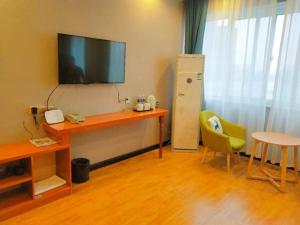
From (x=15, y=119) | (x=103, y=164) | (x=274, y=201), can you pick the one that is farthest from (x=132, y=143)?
(x=274, y=201)

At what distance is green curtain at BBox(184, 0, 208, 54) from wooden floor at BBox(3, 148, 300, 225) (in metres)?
2.05

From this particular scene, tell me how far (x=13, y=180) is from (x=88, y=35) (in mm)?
1799

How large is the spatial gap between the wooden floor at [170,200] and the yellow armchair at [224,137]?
322 mm

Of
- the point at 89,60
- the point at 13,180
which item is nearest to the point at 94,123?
the point at 89,60

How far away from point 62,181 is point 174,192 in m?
1.27

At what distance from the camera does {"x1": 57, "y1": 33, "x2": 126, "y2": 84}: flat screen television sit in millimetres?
2621

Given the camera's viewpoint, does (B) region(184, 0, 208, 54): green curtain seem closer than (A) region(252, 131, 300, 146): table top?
No

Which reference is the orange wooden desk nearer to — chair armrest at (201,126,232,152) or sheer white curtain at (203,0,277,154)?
chair armrest at (201,126,232,152)

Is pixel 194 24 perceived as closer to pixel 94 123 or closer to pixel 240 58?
pixel 240 58

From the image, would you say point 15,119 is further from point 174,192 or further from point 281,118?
point 281,118

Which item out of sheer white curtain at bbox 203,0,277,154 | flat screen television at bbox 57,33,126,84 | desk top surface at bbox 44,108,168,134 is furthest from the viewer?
sheer white curtain at bbox 203,0,277,154

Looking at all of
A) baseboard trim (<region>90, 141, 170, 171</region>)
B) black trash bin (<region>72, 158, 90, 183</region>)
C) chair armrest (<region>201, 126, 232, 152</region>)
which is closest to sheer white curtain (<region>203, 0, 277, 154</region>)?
chair armrest (<region>201, 126, 232, 152</region>)

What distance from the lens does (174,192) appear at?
8.81ft

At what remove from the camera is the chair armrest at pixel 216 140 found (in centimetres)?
315
